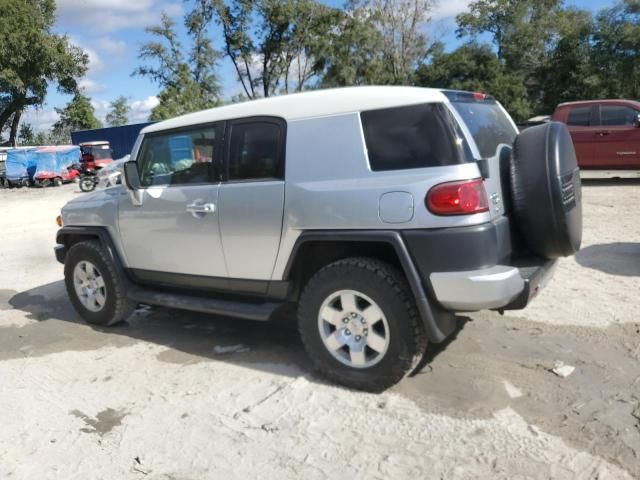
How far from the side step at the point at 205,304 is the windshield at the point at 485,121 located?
5.73 feet

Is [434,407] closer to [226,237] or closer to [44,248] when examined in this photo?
A: [226,237]

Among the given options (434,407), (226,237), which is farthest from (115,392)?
(434,407)

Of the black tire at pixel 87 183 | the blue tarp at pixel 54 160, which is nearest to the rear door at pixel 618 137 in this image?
the black tire at pixel 87 183

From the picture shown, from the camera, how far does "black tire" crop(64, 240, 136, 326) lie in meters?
4.99

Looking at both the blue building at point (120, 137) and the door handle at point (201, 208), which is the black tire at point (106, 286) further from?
the blue building at point (120, 137)

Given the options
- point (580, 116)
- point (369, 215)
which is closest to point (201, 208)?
point (369, 215)

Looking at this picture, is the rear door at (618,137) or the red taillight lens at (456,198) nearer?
the red taillight lens at (456,198)

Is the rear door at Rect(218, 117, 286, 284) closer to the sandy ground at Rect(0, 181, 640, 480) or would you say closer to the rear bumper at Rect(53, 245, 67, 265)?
the sandy ground at Rect(0, 181, 640, 480)

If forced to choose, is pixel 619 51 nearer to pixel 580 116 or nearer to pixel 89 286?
pixel 580 116

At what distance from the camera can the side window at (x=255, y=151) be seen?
389cm

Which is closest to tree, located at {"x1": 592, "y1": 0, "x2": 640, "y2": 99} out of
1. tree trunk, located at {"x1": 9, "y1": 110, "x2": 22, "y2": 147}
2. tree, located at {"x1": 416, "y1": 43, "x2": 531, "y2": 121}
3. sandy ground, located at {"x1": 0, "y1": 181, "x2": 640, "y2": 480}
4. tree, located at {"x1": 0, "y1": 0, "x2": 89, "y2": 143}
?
tree, located at {"x1": 416, "y1": 43, "x2": 531, "y2": 121}

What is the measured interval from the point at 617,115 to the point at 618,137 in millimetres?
506

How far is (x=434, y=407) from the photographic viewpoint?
340 centimetres

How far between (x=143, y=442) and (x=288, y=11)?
36828 millimetres
